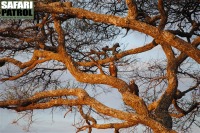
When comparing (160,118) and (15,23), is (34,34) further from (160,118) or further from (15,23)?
(160,118)

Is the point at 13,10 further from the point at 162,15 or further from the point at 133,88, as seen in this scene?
the point at 162,15

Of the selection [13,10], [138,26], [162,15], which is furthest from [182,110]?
[13,10]

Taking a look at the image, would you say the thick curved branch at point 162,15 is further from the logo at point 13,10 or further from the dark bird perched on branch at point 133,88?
the logo at point 13,10

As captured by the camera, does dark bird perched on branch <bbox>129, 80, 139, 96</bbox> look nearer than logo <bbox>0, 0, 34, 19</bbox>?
No

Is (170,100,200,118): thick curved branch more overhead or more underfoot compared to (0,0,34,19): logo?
more underfoot

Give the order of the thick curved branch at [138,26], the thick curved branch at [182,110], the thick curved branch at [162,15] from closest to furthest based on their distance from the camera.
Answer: the thick curved branch at [138,26] < the thick curved branch at [162,15] < the thick curved branch at [182,110]

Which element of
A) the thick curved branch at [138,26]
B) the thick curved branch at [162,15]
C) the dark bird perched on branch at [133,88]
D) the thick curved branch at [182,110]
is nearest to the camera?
the thick curved branch at [138,26]

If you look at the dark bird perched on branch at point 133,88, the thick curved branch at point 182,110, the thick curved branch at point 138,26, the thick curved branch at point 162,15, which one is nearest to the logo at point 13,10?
the thick curved branch at point 138,26

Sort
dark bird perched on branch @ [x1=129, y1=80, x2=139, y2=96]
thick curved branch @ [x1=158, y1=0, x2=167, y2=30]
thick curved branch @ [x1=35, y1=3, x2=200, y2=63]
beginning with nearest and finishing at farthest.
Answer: thick curved branch @ [x1=35, y1=3, x2=200, y2=63]
thick curved branch @ [x1=158, y1=0, x2=167, y2=30]
dark bird perched on branch @ [x1=129, y1=80, x2=139, y2=96]

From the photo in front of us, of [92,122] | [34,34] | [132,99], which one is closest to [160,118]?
[132,99]

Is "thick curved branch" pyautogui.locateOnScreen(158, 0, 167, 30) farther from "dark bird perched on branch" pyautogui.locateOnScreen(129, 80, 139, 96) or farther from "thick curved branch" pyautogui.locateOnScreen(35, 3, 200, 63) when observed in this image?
"dark bird perched on branch" pyautogui.locateOnScreen(129, 80, 139, 96)

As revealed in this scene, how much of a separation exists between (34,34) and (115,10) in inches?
86.5

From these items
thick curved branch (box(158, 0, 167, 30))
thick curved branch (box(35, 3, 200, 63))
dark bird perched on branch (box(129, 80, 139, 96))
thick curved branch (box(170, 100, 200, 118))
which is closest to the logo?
thick curved branch (box(35, 3, 200, 63))

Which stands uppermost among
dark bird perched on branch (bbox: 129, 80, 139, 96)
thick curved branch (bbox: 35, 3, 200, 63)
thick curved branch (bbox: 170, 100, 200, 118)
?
thick curved branch (bbox: 35, 3, 200, 63)
